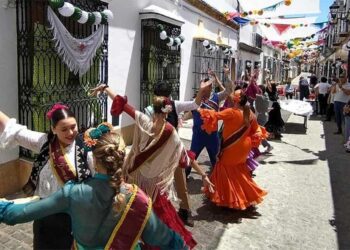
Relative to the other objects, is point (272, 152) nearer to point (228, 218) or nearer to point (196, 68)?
point (228, 218)

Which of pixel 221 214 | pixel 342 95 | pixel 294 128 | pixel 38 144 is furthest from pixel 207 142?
pixel 294 128

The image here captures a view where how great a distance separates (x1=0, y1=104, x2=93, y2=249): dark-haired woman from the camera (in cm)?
248

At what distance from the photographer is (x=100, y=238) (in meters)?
1.97

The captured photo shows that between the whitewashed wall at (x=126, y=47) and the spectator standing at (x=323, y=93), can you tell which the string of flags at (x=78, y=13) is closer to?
the whitewashed wall at (x=126, y=47)

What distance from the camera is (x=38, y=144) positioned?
2600 millimetres

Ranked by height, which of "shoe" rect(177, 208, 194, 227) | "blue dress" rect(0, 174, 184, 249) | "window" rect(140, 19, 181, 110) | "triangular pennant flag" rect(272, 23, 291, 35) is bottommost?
"shoe" rect(177, 208, 194, 227)

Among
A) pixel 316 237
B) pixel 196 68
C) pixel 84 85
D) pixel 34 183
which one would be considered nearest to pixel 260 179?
pixel 316 237

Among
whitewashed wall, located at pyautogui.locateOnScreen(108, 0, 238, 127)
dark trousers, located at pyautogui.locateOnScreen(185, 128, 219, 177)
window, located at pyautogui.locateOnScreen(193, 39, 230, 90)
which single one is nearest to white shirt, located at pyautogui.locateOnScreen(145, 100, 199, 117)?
dark trousers, located at pyautogui.locateOnScreen(185, 128, 219, 177)

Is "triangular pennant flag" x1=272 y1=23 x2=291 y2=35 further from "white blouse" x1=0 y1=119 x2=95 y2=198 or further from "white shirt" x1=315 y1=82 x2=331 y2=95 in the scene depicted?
"white blouse" x1=0 y1=119 x2=95 y2=198

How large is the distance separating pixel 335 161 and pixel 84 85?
542cm

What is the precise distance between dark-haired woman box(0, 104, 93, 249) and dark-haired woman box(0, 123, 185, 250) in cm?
51

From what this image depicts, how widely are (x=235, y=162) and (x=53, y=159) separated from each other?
299 centimetres

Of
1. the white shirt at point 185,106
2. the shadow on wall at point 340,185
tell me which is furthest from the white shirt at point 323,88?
the white shirt at point 185,106

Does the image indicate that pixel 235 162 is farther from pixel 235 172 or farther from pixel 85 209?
pixel 85 209
